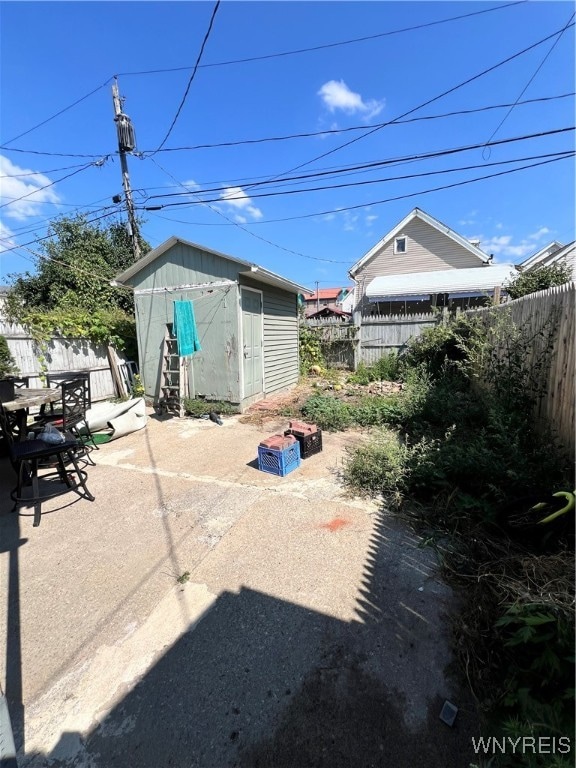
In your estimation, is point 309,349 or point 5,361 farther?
point 309,349

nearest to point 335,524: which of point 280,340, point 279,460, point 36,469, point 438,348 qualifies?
point 279,460

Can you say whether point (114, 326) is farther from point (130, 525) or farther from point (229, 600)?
point (229, 600)

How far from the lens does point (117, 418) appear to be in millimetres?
5688

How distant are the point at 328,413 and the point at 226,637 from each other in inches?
172

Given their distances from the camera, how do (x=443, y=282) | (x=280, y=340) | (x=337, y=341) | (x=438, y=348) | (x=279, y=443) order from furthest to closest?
(x=443, y=282)
(x=337, y=341)
(x=280, y=340)
(x=438, y=348)
(x=279, y=443)

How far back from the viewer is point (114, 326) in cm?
853

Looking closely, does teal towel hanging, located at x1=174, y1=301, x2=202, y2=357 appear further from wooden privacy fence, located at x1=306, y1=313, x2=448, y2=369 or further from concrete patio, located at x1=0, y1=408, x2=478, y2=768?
wooden privacy fence, located at x1=306, y1=313, x2=448, y2=369

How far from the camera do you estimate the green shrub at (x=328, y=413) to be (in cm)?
586

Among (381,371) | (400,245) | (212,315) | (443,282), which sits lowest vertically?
(381,371)

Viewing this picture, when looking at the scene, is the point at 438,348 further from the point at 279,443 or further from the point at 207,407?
the point at 279,443

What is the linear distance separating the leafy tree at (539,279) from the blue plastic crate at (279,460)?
7585 millimetres

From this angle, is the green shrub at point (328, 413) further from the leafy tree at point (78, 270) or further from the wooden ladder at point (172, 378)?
the leafy tree at point (78, 270)

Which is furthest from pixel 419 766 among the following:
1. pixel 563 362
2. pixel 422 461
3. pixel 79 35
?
pixel 79 35

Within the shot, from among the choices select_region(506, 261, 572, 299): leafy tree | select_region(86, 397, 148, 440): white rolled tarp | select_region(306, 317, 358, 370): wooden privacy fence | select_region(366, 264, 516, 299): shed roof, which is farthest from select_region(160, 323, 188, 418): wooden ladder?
select_region(366, 264, 516, 299): shed roof
